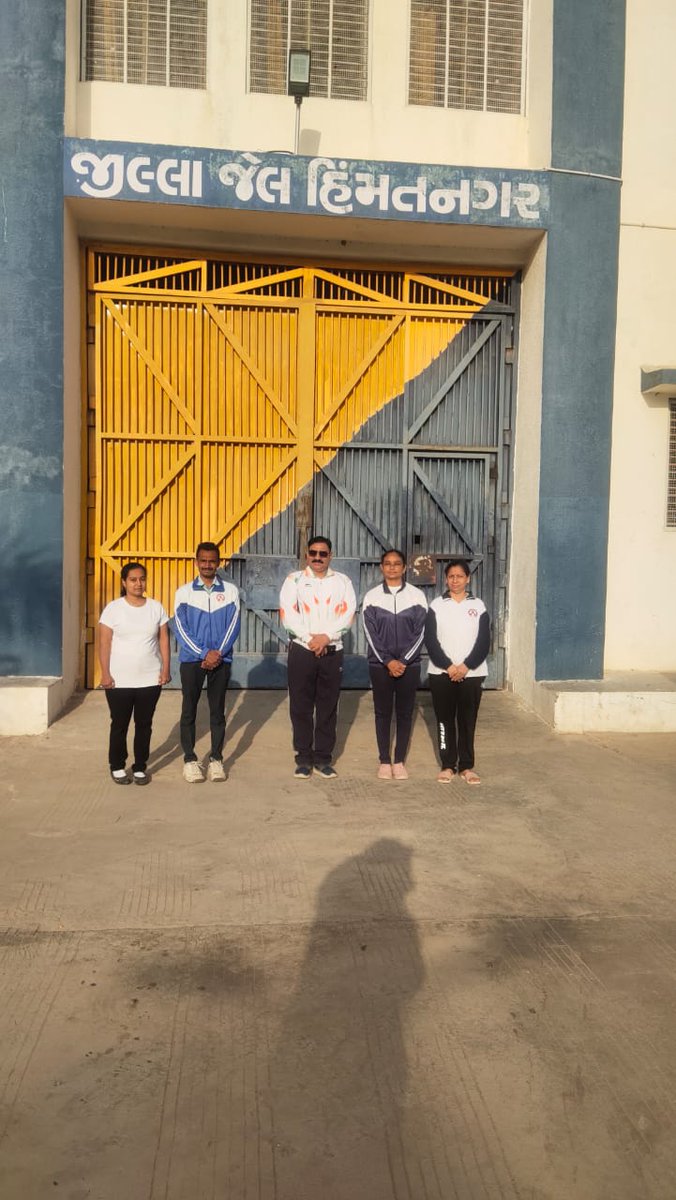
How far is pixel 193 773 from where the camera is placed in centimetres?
752

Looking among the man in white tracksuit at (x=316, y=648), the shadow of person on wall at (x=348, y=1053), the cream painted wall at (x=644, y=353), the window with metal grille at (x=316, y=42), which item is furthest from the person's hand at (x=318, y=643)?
the window with metal grille at (x=316, y=42)

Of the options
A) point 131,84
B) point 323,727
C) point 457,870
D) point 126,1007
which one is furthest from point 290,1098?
point 131,84

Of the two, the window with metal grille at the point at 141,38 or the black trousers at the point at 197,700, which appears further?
the window with metal grille at the point at 141,38

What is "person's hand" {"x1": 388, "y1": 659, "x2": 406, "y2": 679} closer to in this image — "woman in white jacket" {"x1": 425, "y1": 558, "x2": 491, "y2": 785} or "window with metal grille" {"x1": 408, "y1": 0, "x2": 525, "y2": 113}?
"woman in white jacket" {"x1": 425, "y1": 558, "x2": 491, "y2": 785}

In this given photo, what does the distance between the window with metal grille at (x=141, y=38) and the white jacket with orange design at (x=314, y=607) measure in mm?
5120

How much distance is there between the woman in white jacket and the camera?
7566mm

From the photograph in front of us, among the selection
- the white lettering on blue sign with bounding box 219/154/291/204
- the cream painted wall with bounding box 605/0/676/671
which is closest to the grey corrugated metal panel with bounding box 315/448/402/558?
the cream painted wall with bounding box 605/0/676/671

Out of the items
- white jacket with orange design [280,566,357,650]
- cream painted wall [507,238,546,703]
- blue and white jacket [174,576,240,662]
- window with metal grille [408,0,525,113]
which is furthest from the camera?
window with metal grille [408,0,525,113]

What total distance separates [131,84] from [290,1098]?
894 centimetres

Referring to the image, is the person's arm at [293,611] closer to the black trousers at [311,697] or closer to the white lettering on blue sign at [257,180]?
the black trousers at [311,697]

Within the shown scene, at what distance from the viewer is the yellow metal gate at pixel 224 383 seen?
1017 cm

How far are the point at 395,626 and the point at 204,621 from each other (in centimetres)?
136

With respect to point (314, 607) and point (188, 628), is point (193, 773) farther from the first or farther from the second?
point (314, 607)

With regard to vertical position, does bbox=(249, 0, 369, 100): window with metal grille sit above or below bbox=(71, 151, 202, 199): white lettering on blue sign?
above
